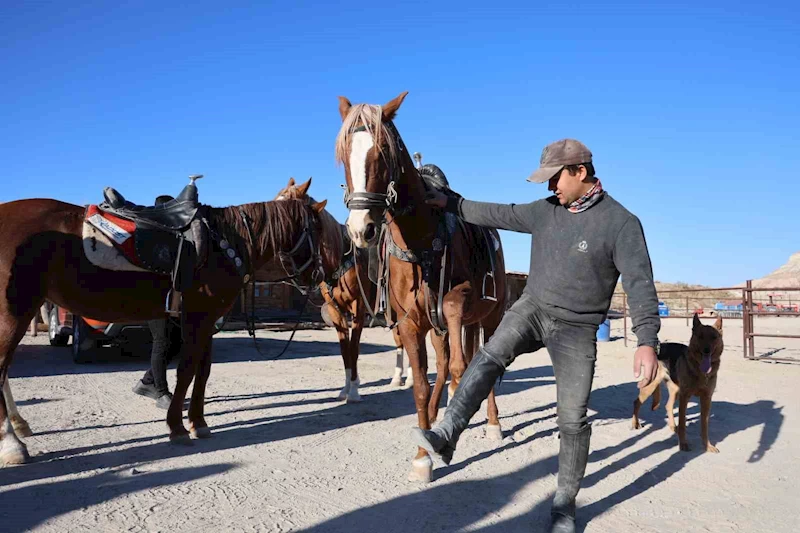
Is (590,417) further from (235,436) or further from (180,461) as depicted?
(180,461)

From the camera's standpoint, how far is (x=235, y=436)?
5258 mm

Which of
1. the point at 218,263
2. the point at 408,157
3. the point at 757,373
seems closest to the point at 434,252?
the point at 408,157

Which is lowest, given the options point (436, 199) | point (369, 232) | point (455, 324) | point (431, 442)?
point (431, 442)

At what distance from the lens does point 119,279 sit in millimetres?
4805

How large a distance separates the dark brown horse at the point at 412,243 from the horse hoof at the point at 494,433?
94 centimetres

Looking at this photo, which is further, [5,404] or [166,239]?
[166,239]

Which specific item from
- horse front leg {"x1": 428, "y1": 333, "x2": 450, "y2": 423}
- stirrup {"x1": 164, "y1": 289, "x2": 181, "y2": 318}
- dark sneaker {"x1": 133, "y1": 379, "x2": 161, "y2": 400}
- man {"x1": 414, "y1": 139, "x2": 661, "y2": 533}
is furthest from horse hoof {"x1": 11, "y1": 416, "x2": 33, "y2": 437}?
man {"x1": 414, "y1": 139, "x2": 661, "y2": 533}

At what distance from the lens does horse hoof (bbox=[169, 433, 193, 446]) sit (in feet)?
16.0

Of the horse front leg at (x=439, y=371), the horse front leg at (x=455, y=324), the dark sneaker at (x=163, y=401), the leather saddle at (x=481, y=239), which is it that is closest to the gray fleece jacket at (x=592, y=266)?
the horse front leg at (x=455, y=324)

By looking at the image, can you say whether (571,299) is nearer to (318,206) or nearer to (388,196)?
(388,196)

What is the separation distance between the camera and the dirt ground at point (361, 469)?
3.28 m

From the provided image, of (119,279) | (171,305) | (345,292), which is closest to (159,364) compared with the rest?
(171,305)

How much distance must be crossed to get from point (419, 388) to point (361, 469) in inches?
32.7

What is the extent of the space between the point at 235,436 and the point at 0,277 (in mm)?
2479
